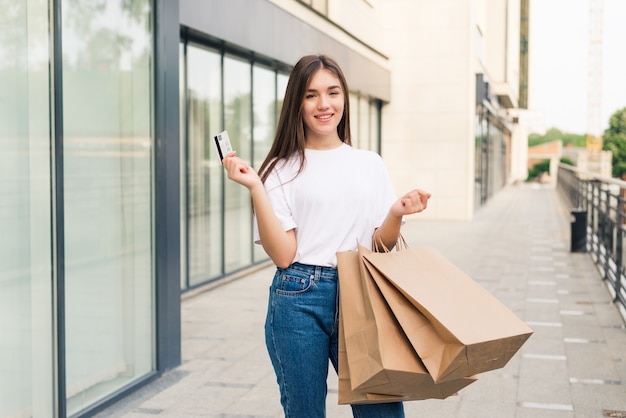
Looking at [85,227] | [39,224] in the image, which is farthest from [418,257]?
[85,227]

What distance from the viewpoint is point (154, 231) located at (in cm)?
528

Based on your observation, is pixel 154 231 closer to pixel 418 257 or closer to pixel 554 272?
pixel 418 257

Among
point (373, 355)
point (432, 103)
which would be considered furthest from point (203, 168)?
point (432, 103)

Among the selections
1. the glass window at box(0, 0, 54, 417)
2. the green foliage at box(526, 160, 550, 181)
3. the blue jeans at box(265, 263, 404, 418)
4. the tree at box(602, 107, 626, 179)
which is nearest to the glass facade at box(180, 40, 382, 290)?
the glass window at box(0, 0, 54, 417)

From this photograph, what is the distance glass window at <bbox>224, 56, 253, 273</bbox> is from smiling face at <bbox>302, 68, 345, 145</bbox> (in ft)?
23.5

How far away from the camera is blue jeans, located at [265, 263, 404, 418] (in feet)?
8.09

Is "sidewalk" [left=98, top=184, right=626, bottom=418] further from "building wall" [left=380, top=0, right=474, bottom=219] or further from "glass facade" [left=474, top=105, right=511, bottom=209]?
"glass facade" [left=474, top=105, right=511, bottom=209]

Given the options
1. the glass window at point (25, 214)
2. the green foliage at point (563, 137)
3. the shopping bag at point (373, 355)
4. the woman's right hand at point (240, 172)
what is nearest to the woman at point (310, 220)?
the woman's right hand at point (240, 172)

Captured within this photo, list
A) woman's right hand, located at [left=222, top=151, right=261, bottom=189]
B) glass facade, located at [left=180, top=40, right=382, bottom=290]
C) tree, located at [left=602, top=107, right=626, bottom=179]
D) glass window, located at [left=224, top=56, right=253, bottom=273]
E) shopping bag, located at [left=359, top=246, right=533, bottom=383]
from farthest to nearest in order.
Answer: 1. tree, located at [left=602, top=107, right=626, bottom=179]
2. glass window, located at [left=224, top=56, right=253, bottom=273]
3. glass facade, located at [left=180, top=40, right=382, bottom=290]
4. woman's right hand, located at [left=222, top=151, right=261, bottom=189]
5. shopping bag, located at [left=359, top=246, right=533, bottom=383]

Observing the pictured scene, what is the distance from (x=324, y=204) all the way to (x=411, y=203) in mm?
272

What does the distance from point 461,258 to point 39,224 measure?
8638 millimetres

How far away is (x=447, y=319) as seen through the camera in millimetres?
2131

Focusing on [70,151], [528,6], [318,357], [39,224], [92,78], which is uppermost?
[528,6]

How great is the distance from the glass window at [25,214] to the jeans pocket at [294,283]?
1.85 meters
